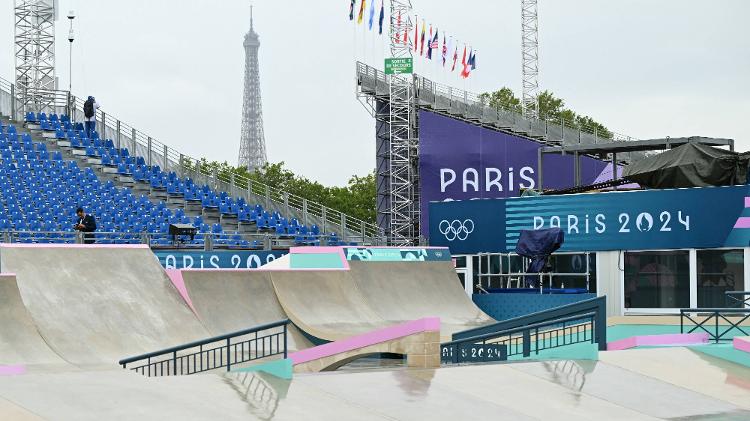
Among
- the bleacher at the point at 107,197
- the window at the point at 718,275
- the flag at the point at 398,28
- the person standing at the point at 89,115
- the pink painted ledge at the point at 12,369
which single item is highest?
the flag at the point at 398,28

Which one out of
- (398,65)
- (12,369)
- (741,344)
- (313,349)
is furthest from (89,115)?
(741,344)

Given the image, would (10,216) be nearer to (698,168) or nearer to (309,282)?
(309,282)

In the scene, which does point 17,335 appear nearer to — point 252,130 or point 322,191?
point 322,191

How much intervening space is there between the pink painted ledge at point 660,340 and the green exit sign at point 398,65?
36.1 metres

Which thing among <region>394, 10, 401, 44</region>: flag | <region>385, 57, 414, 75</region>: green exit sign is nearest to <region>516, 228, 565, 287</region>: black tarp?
<region>385, 57, 414, 75</region>: green exit sign

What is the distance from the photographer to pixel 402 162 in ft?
204

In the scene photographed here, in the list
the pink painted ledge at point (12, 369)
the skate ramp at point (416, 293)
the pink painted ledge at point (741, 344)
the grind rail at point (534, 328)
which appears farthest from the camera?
the skate ramp at point (416, 293)

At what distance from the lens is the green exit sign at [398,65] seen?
207 feet

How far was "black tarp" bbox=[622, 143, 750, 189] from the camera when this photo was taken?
40.3 m

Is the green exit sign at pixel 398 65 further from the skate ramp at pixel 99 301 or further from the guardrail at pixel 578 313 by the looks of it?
the guardrail at pixel 578 313

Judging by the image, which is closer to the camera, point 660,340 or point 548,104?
point 660,340

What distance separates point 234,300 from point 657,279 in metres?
14.3

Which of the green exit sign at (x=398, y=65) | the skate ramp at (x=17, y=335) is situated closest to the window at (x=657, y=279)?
the skate ramp at (x=17, y=335)

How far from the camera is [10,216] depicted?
36.8m
